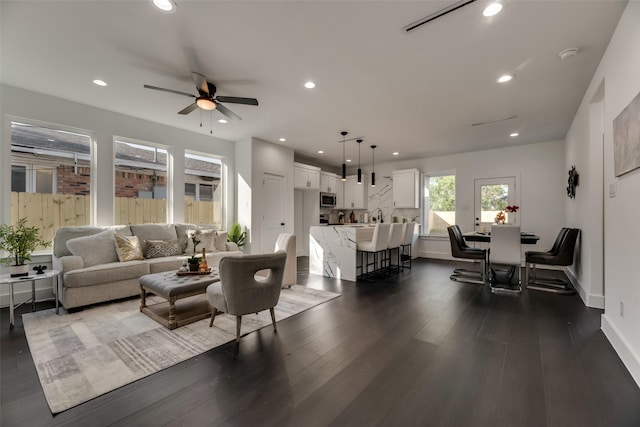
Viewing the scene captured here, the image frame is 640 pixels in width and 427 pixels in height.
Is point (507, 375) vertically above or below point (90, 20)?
below

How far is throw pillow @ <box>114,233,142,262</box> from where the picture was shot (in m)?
3.82

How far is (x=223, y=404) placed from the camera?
5.35ft

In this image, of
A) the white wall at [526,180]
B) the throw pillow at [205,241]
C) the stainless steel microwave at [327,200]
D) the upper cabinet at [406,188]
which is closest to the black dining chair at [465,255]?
the white wall at [526,180]

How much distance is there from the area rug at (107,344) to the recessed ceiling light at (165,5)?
279 centimetres

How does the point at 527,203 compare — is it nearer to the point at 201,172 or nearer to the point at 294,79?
the point at 294,79

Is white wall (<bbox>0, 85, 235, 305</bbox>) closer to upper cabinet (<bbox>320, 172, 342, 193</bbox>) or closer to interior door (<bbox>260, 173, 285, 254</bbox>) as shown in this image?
interior door (<bbox>260, 173, 285, 254</bbox>)

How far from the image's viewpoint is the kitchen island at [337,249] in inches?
185

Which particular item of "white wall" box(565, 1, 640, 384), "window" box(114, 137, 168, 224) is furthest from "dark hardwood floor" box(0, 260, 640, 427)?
"window" box(114, 137, 168, 224)

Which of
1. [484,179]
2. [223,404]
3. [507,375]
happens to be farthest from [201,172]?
[484,179]

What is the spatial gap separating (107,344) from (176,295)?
651 millimetres

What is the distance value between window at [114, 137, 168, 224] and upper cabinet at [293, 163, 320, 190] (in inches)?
113

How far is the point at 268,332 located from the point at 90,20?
321cm

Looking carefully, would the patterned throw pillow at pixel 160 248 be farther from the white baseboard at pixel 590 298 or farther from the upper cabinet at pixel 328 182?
the white baseboard at pixel 590 298

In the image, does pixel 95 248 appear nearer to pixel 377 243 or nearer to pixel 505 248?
pixel 377 243
